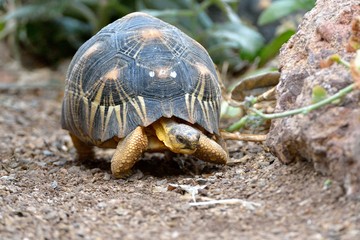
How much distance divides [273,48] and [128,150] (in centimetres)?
283

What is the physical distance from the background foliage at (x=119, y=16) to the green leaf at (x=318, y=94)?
133 inches

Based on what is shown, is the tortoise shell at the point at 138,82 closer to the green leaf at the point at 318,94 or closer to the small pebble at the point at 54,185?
the small pebble at the point at 54,185

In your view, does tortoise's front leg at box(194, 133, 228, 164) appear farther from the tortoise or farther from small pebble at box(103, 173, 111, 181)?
small pebble at box(103, 173, 111, 181)

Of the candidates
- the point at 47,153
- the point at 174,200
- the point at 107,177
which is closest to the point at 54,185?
the point at 107,177

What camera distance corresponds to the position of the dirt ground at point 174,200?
6.86 feet

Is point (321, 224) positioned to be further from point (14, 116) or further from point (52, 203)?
point (14, 116)

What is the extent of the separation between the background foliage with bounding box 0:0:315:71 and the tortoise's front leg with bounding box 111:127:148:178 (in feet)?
9.47

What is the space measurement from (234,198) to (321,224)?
529 mm

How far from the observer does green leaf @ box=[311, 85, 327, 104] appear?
2.28m

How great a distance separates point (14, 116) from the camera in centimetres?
543

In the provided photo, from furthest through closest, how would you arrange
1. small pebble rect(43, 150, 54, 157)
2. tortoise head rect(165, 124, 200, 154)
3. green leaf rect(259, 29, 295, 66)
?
green leaf rect(259, 29, 295, 66) < small pebble rect(43, 150, 54, 157) < tortoise head rect(165, 124, 200, 154)

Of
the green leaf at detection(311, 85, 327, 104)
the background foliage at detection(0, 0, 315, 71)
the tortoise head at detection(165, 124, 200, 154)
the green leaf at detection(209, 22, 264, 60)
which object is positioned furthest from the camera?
the background foliage at detection(0, 0, 315, 71)

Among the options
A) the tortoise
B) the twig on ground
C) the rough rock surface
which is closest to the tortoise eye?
the tortoise

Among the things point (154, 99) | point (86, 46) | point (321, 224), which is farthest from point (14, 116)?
point (321, 224)
